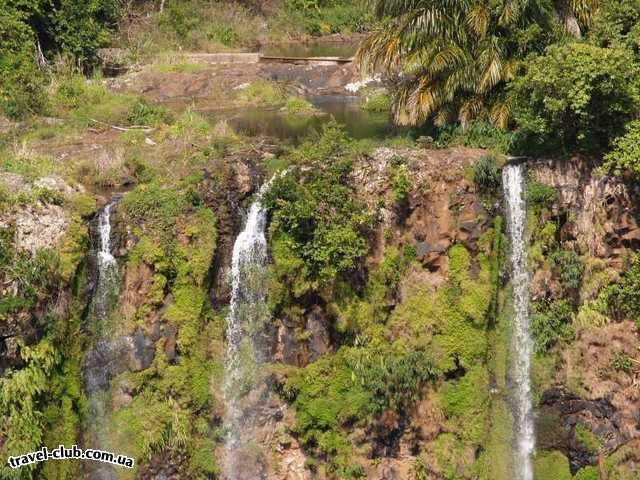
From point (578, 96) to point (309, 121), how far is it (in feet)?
39.6

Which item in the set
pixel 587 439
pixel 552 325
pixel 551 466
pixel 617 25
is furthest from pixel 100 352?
pixel 617 25

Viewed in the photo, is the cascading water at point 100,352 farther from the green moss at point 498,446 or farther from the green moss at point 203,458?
the green moss at point 498,446

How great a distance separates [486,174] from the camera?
1664cm

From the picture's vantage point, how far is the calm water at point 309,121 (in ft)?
76.6

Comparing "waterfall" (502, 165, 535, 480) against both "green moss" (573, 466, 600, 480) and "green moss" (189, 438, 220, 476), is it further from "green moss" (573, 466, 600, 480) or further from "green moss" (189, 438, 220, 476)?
"green moss" (189, 438, 220, 476)

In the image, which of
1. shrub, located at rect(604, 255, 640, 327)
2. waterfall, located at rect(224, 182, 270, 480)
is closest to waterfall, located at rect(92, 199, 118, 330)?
waterfall, located at rect(224, 182, 270, 480)

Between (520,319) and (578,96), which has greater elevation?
(578,96)

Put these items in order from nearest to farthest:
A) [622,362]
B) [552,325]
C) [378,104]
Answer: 1. [622,362]
2. [552,325]
3. [378,104]

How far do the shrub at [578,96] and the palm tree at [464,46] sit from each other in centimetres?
151

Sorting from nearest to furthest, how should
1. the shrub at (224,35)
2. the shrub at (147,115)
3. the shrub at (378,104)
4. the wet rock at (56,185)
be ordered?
the wet rock at (56,185)
the shrub at (147,115)
the shrub at (378,104)
the shrub at (224,35)

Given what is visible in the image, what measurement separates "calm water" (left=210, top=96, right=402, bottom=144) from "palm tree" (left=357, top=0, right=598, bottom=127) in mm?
2575

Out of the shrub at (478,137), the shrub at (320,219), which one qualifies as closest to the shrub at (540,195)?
the shrub at (478,137)

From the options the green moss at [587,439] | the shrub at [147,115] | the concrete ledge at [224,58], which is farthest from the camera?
the concrete ledge at [224,58]

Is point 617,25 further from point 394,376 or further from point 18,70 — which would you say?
point 18,70
